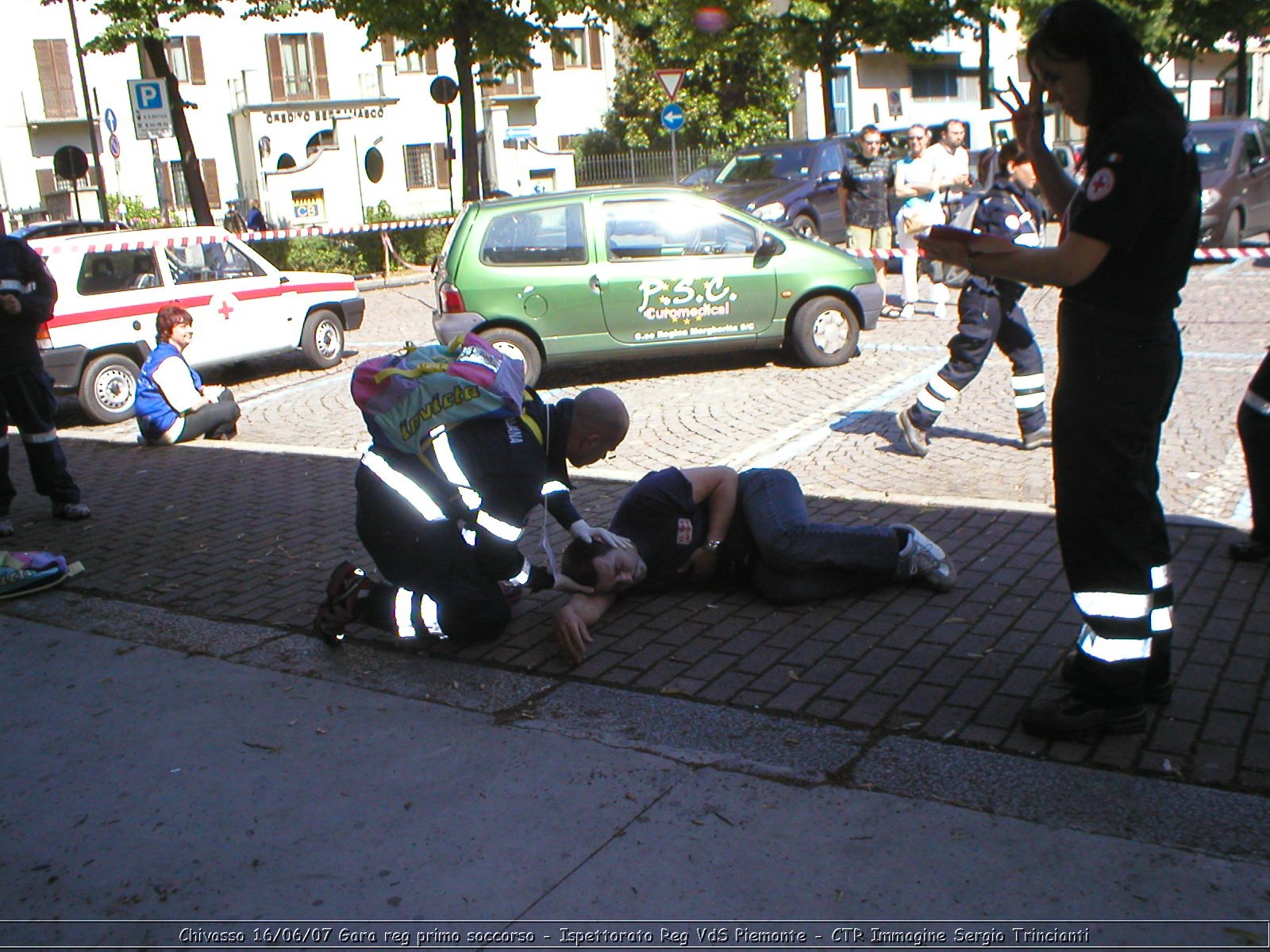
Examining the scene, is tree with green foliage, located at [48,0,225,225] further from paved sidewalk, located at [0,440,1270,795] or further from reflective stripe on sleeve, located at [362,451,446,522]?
reflective stripe on sleeve, located at [362,451,446,522]

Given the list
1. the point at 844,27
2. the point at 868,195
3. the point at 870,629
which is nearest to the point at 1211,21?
the point at 844,27

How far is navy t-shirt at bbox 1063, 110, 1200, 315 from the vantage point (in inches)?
133

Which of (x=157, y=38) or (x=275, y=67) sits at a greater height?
(x=275, y=67)

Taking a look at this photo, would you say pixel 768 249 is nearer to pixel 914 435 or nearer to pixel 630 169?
pixel 914 435

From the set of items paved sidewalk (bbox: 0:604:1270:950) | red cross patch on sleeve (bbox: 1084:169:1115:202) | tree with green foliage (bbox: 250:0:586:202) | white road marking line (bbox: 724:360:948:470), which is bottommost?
paved sidewalk (bbox: 0:604:1270:950)

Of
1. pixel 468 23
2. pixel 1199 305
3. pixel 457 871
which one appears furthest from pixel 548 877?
pixel 468 23

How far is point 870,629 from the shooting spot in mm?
4812

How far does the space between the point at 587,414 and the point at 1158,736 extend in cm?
222

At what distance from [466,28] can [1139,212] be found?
19705 mm

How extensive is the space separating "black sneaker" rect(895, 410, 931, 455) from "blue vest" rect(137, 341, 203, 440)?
5359 mm

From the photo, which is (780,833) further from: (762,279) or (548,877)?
(762,279)

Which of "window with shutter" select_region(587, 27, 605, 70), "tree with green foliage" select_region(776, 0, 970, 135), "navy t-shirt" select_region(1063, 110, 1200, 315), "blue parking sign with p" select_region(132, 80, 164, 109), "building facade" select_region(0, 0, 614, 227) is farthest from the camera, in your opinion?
"window with shutter" select_region(587, 27, 605, 70)

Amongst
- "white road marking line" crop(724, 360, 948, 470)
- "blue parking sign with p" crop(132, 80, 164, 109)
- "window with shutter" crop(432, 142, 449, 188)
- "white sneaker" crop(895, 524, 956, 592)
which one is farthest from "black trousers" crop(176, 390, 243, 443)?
"window with shutter" crop(432, 142, 449, 188)

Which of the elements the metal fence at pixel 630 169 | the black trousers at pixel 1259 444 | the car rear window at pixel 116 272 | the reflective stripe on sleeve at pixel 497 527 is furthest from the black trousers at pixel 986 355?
the metal fence at pixel 630 169
